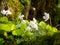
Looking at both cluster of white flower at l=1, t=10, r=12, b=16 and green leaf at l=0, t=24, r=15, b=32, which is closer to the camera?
green leaf at l=0, t=24, r=15, b=32

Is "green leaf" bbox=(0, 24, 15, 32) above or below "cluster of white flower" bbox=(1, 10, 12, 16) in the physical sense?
below

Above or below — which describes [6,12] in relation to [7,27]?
above

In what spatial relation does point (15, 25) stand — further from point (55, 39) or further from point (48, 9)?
point (48, 9)

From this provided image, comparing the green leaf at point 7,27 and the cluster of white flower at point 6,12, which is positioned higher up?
the cluster of white flower at point 6,12

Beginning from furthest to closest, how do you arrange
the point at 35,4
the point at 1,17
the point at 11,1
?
the point at 35,4
the point at 11,1
the point at 1,17

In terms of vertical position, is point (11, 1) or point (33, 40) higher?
point (11, 1)

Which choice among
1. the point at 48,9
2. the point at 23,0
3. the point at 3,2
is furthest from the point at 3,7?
the point at 48,9

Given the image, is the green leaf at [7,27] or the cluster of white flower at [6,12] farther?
the cluster of white flower at [6,12]

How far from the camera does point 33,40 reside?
3137 millimetres

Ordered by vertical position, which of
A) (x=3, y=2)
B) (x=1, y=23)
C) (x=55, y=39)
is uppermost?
(x=3, y=2)

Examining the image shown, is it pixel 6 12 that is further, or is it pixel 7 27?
pixel 6 12

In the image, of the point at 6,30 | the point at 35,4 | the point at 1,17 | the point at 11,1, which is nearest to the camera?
the point at 6,30

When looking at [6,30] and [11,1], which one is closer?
[6,30]

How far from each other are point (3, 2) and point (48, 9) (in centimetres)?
110
